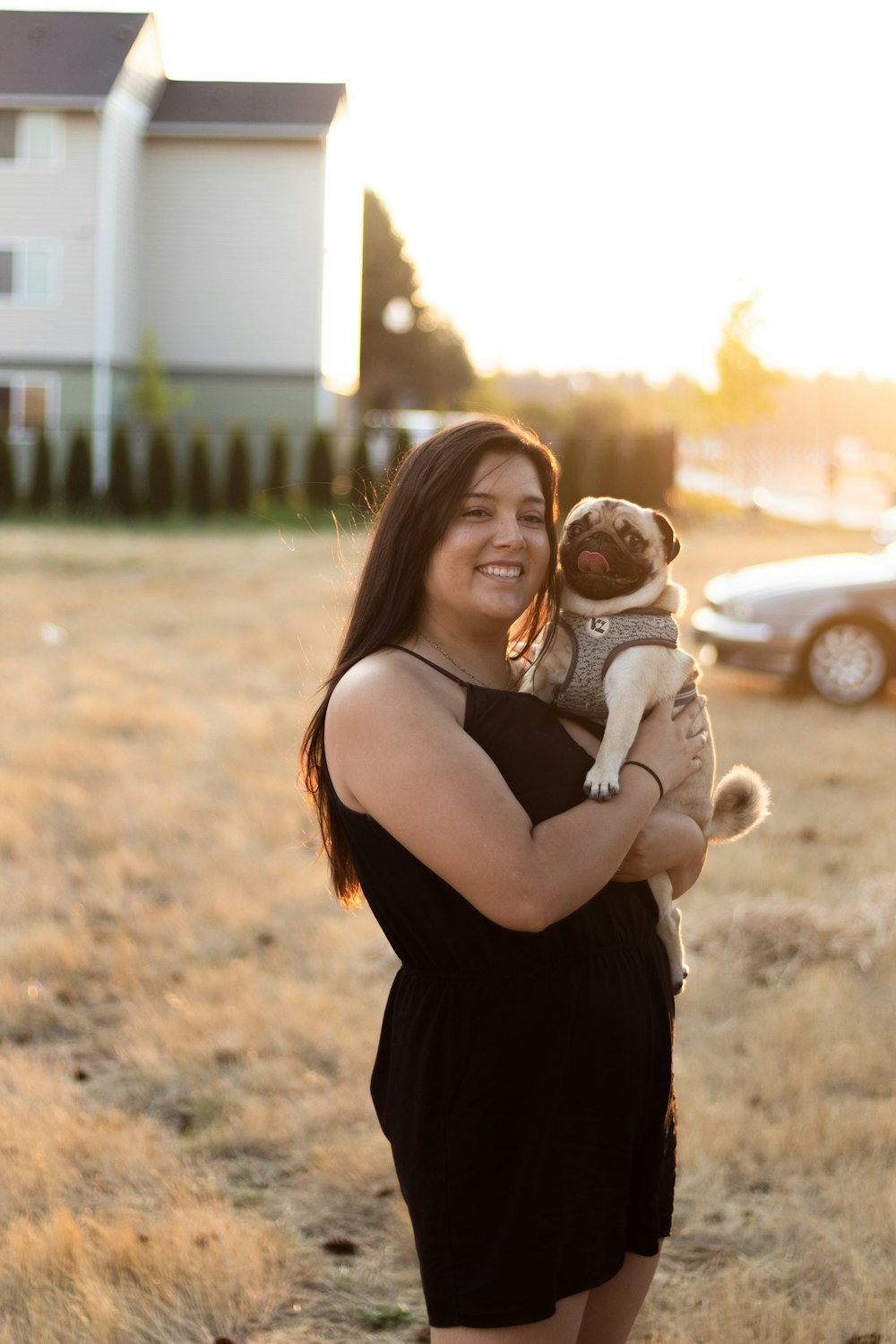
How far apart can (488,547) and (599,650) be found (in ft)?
1.30

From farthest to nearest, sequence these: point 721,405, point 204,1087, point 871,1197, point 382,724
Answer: point 721,405, point 204,1087, point 871,1197, point 382,724

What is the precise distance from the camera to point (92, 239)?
2920cm

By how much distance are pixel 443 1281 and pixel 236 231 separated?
30.9 m

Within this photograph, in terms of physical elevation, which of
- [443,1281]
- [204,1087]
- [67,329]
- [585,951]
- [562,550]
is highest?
[67,329]

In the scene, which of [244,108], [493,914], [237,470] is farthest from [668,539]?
[244,108]

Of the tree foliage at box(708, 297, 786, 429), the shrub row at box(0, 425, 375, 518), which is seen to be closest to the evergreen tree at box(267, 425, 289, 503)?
the shrub row at box(0, 425, 375, 518)

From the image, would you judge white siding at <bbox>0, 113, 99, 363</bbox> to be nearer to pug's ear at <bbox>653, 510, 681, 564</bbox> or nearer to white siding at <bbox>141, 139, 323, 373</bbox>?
white siding at <bbox>141, 139, 323, 373</bbox>

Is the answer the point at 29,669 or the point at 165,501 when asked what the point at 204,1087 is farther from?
the point at 165,501

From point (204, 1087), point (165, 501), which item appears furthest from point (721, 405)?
point (204, 1087)

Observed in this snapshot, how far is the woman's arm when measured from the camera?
86.3 inches

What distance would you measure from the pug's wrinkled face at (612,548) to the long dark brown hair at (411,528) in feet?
0.71

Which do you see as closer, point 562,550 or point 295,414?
point 562,550

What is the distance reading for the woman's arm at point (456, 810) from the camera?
2191 mm

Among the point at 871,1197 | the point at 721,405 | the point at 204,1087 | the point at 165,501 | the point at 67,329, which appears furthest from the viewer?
the point at 721,405
